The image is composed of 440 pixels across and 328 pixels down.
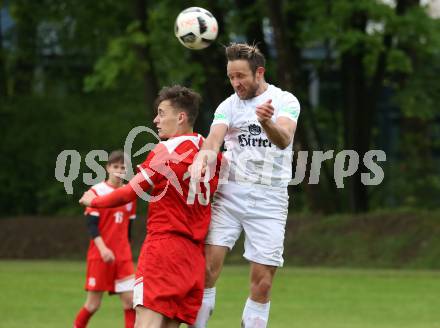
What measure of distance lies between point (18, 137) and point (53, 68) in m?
3.70

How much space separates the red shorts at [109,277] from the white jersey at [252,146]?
10.2ft

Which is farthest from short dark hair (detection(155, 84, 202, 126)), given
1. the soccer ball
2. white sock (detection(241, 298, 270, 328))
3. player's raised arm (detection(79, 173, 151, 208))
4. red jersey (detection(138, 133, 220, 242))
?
the soccer ball

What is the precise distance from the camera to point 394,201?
27.8m

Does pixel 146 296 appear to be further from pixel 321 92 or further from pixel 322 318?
pixel 321 92

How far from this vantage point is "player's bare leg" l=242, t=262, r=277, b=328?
318 inches

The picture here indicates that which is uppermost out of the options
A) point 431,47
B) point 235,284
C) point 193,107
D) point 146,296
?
point 431,47

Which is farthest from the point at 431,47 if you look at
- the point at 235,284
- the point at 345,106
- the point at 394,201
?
the point at 235,284

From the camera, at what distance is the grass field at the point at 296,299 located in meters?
11.8

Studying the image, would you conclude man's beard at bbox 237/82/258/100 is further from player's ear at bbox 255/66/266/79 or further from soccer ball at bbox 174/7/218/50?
soccer ball at bbox 174/7/218/50

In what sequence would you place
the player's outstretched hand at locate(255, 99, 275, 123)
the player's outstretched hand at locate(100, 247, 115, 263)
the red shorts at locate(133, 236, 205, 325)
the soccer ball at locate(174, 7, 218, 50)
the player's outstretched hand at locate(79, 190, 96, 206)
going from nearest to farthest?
the player's outstretched hand at locate(79, 190, 96, 206) < the red shorts at locate(133, 236, 205, 325) < the player's outstretched hand at locate(255, 99, 275, 123) < the soccer ball at locate(174, 7, 218, 50) < the player's outstretched hand at locate(100, 247, 115, 263)

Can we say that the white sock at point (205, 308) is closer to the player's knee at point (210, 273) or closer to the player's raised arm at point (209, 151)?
the player's knee at point (210, 273)

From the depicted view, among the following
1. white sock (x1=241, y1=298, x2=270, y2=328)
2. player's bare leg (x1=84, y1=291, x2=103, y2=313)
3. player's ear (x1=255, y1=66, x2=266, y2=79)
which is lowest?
player's bare leg (x1=84, y1=291, x2=103, y2=313)

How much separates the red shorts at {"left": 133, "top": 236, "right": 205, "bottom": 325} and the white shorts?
3.18 ft

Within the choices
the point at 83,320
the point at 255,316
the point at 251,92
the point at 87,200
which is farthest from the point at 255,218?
the point at 83,320
